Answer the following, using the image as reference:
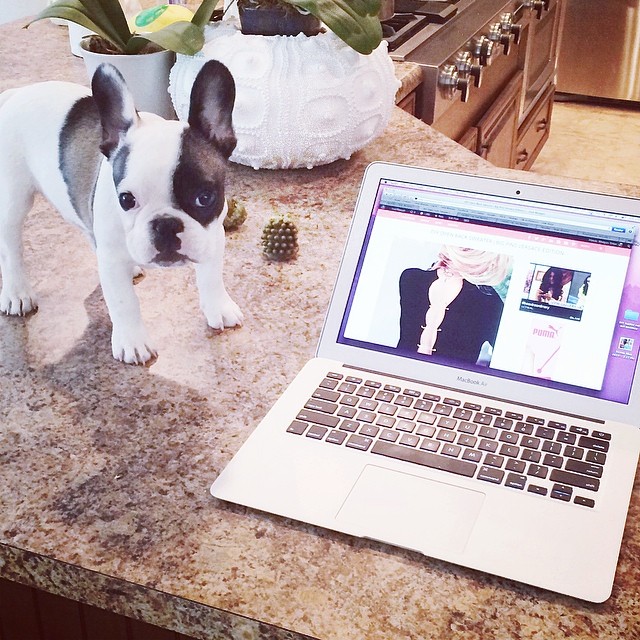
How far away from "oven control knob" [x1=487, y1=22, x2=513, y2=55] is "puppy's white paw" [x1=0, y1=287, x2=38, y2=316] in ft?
4.71

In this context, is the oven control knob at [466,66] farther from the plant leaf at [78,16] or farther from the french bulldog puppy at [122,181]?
the french bulldog puppy at [122,181]

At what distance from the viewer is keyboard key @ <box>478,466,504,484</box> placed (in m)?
0.74

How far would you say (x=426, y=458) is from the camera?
762 mm

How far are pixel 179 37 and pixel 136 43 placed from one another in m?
0.09

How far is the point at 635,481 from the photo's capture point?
2.49ft

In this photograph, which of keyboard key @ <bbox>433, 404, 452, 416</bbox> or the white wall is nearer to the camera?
keyboard key @ <bbox>433, 404, 452, 416</bbox>

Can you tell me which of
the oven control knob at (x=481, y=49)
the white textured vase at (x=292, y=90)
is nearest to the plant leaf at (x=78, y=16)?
the white textured vase at (x=292, y=90)

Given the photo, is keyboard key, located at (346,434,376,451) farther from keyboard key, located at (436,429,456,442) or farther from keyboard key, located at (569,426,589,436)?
keyboard key, located at (569,426,589,436)

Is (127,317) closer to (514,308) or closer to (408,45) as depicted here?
(514,308)

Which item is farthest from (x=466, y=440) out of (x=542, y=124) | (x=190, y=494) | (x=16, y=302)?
(x=542, y=124)

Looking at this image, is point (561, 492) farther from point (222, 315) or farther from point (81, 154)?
point (81, 154)

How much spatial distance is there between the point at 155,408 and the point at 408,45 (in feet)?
3.94

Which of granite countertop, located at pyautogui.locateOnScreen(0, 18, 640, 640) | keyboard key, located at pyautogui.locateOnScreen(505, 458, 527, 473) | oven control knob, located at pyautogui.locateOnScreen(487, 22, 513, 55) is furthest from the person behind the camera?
oven control knob, located at pyautogui.locateOnScreen(487, 22, 513, 55)

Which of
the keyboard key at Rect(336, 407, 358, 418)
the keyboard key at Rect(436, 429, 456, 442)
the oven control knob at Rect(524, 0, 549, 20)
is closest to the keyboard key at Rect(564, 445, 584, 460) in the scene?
the keyboard key at Rect(436, 429, 456, 442)
